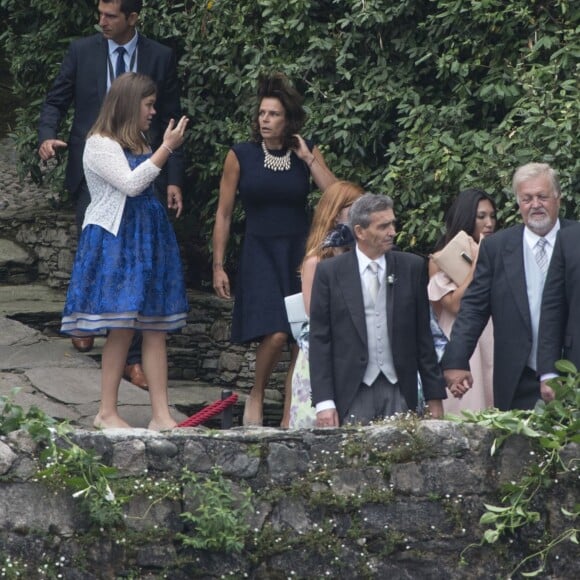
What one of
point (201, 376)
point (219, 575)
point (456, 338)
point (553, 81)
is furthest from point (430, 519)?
point (201, 376)

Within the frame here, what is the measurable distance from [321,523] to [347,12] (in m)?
4.33

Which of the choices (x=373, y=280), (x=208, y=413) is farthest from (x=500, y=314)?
(x=208, y=413)

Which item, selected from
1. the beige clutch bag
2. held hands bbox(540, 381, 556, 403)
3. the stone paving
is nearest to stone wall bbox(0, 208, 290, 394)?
the stone paving

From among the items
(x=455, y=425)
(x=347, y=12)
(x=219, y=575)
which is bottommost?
(x=219, y=575)

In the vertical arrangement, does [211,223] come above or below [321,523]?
above

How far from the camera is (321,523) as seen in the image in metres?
6.54

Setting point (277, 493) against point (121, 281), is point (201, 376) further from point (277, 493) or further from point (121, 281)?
point (277, 493)

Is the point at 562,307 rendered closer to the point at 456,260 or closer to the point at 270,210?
the point at 456,260

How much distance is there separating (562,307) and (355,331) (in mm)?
901

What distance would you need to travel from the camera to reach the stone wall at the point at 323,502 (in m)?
6.47

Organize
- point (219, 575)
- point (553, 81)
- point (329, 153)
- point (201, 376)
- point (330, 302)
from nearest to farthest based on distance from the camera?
point (219, 575)
point (330, 302)
point (553, 81)
point (329, 153)
point (201, 376)

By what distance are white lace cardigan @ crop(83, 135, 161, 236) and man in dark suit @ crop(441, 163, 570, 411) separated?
1.69 meters

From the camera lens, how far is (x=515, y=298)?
24.8ft

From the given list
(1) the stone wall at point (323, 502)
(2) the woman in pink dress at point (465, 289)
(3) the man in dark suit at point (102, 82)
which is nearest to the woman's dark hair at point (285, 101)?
(3) the man in dark suit at point (102, 82)
